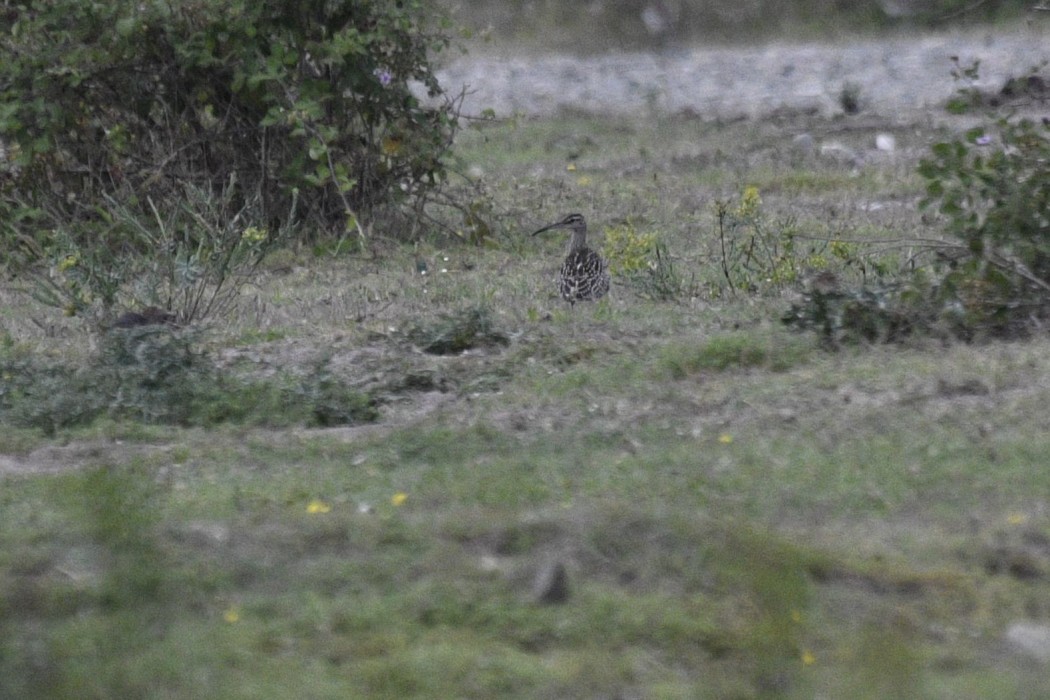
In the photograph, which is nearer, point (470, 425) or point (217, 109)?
point (470, 425)

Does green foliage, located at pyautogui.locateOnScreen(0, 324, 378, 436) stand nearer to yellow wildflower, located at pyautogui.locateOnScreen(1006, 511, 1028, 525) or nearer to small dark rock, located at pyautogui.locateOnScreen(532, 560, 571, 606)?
small dark rock, located at pyautogui.locateOnScreen(532, 560, 571, 606)

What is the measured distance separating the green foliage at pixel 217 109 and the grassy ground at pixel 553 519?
2.62 meters

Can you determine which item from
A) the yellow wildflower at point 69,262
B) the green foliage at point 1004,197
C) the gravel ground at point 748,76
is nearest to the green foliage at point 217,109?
the yellow wildflower at point 69,262

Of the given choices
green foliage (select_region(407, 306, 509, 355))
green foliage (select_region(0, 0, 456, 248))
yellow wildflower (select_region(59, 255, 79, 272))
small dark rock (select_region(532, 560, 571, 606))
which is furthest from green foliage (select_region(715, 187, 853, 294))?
small dark rock (select_region(532, 560, 571, 606))

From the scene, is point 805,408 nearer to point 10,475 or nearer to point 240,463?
point 240,463

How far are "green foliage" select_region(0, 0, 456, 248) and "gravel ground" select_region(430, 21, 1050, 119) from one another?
22.7 feet

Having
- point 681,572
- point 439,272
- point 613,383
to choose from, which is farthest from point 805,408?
point 439,272

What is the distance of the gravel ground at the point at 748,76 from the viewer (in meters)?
20.3

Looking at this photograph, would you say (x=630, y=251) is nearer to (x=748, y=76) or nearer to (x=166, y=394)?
(x=166, y=394)

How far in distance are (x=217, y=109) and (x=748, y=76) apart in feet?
42.4

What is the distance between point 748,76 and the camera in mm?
23922

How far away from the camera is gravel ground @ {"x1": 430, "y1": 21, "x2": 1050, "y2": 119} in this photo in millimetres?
20328

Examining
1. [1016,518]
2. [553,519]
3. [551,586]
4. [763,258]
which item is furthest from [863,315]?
[551,586]

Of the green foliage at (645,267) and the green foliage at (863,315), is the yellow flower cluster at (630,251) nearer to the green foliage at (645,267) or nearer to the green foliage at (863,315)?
the green foliage at (645,267)
